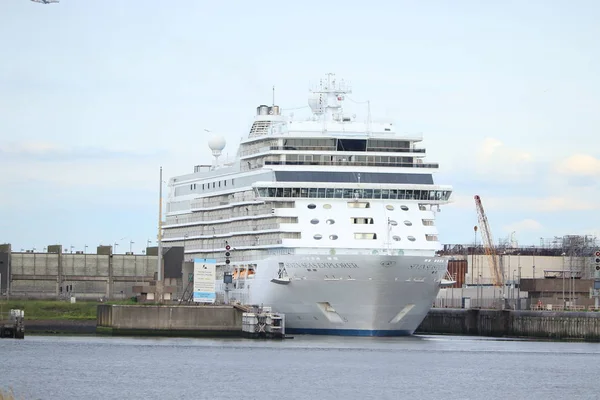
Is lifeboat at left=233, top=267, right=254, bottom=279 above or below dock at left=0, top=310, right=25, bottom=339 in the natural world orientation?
above

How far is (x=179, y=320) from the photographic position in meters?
96.2

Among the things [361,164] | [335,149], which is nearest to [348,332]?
[361,164]

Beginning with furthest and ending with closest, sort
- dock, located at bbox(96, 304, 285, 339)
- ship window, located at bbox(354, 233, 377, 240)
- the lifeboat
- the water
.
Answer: the lifeboat, dock, located at bbox(96, 304, 285, 339), ship window, located at bbox(354, 233, 377, 240), the water

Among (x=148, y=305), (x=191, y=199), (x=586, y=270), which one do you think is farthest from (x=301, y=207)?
(x=586, y=270)

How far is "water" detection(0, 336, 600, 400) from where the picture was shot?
65250 mm

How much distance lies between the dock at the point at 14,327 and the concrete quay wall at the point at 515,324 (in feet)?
126

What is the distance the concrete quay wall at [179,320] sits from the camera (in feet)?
315

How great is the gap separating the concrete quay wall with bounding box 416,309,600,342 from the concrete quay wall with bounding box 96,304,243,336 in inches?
990

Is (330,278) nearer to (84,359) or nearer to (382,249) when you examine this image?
(382,249)

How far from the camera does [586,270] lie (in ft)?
523

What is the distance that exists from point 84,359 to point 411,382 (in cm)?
1888

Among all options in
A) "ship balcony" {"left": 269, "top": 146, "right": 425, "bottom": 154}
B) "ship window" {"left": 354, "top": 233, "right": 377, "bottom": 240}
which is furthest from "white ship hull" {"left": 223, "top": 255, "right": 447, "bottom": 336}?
"ship balcony" {"left": 269, "top": 146, "right": 425, "bottom": 154}

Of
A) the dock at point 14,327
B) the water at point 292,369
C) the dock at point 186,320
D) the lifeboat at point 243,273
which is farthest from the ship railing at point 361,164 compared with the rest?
the dock at point 14,327

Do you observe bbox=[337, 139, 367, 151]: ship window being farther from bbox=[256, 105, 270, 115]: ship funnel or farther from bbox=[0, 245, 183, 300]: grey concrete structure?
bbox=[0, 245, 183, 300]: grey concrete structure
